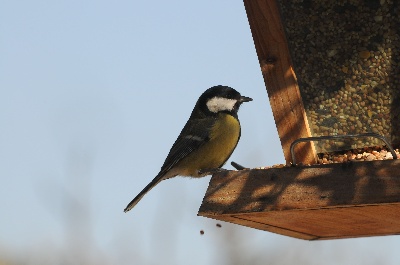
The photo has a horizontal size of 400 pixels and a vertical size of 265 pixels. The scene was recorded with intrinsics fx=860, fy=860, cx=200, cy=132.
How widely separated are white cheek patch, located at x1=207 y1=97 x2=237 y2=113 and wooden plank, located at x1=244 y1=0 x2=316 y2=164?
2.33 feet

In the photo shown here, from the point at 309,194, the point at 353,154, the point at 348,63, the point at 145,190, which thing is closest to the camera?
the point at 309,194

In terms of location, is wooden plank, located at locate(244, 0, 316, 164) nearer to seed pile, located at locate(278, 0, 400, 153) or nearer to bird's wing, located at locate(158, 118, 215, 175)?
seed pile, located at locate(278, 0, 400, 153)

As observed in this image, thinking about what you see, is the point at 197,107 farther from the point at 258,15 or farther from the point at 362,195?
the point at 362,195

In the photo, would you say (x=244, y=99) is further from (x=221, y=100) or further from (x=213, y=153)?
(x=213, y=153)

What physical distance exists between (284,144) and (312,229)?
614mm

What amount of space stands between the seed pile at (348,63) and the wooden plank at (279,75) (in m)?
0.06

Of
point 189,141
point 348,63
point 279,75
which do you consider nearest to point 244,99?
point 189,141

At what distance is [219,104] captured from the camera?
6070 millimetres

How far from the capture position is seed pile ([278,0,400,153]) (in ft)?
16.6

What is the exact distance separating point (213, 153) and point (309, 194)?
1.63 m

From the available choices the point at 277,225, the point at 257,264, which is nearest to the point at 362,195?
the point at 277,225

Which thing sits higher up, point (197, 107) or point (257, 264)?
point (197, 107)

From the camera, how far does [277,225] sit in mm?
4781

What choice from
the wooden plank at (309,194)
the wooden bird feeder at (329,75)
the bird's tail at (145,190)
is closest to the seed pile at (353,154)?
the wooden bird feeder at (329,75)
